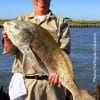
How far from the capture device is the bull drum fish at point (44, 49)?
5434 mm

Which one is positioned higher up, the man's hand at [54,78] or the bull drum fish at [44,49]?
the bull drum fish at [44,49]

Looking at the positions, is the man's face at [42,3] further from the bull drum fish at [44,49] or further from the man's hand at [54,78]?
the man's hand at [54,78]

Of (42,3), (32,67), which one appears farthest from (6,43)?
(42,3)

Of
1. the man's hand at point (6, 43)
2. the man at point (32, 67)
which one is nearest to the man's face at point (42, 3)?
the man at point (32, 67)

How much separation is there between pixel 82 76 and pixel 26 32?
25.6 m

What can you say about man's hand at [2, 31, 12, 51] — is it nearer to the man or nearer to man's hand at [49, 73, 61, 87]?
the man

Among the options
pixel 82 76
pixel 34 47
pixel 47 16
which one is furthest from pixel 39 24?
pixel 82 76

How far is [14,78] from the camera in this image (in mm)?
5973

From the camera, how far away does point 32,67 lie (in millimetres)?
5793

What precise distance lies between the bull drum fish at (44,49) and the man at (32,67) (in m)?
0.29

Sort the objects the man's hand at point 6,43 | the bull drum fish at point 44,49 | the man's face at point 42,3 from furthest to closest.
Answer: the man's face at point 42,3
the man's hand at point 6,43
the bull drum fish at point 44,49

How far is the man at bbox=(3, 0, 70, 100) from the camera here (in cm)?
584

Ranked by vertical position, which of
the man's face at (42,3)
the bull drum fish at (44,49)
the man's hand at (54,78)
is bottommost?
the man's hand at (54,78)

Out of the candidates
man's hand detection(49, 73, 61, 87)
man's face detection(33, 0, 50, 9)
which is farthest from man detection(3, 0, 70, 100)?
man's hand detection(49, 73, 61, 87)
